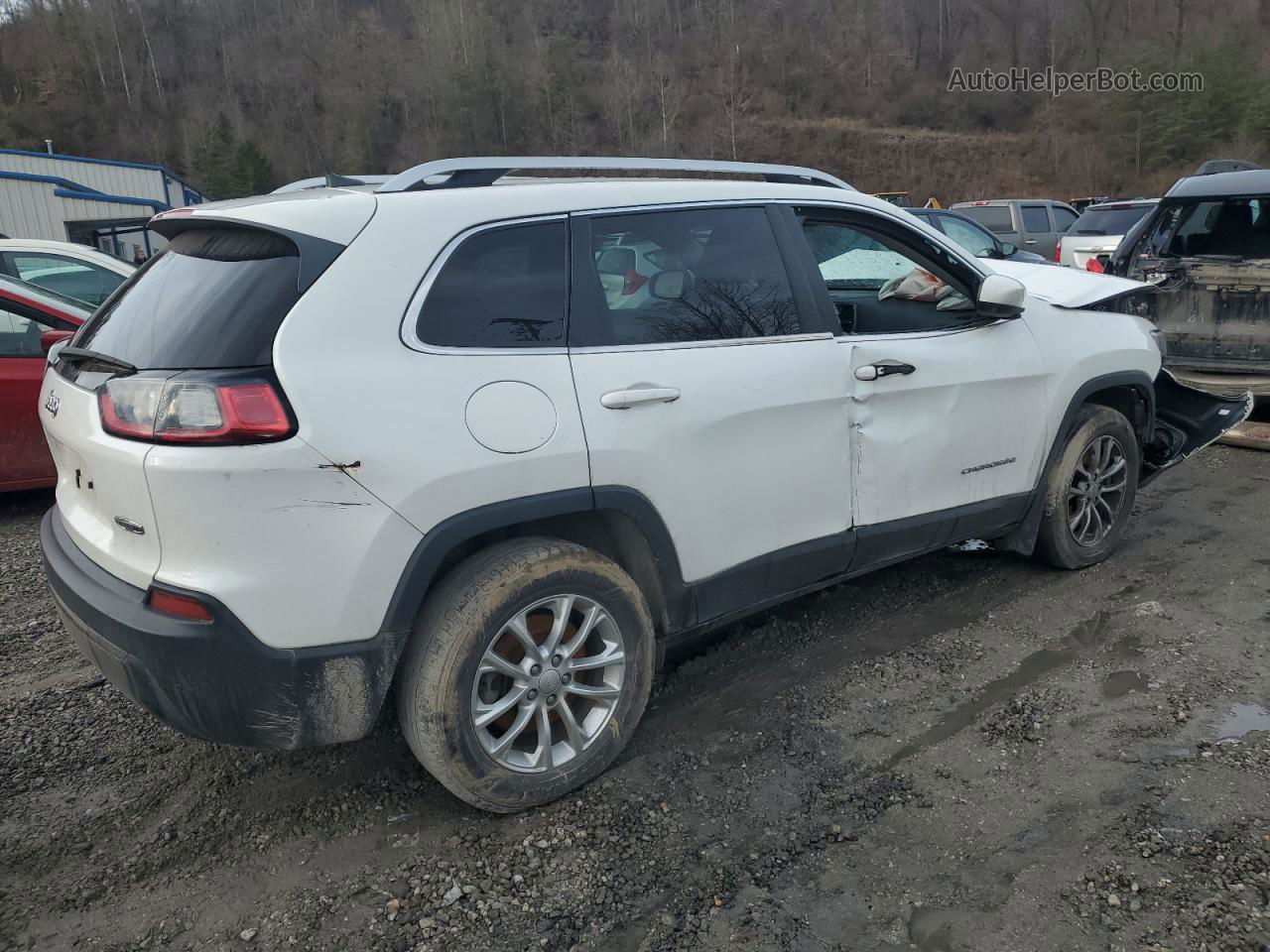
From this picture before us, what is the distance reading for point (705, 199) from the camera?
10.9ft

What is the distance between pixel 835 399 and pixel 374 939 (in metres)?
2.20

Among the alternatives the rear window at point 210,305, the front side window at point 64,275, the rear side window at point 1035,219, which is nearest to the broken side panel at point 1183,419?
the rear window at point 210,305

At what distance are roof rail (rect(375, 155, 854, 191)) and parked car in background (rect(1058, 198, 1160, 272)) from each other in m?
11.1

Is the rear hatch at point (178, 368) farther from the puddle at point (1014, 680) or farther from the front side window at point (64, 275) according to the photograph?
the front side window at point (64, 275)

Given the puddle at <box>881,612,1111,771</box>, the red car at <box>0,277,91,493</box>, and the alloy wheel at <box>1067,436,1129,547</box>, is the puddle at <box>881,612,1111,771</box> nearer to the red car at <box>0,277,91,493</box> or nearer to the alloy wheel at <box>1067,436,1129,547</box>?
the alloy wheel at <box>1067,436,1129,547</box>

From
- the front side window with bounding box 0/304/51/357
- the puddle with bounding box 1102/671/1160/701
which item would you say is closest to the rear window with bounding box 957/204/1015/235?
the front side window with bounding box 0/304/51/357

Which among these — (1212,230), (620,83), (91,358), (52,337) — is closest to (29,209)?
(52,337)

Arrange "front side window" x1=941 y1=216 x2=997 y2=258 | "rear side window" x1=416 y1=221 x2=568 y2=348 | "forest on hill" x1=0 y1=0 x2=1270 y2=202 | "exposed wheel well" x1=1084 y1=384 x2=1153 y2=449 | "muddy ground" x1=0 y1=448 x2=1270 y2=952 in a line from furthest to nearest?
1. "forest on hill" x1=0 y1=0 x2=1270 y2=202
2. "front side window" x1=941 y1=216 x2=997 y2=258
3. "exposed wheel well" x1=1084 y1=384 x2=1153 y2=449
4. "rear side window" x1=416 y1=221 x2=568 y2=348
5. "muddy ground" x1=0 y1=448 x2=1270 y2=952

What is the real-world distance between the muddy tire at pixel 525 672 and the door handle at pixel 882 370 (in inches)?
46.6

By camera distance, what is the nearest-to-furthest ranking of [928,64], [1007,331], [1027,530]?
[1007,331] → [1027,530] → [928,64]

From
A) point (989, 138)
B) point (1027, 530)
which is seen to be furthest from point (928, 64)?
point (1027, 530)

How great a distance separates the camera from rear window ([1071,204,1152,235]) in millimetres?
14352

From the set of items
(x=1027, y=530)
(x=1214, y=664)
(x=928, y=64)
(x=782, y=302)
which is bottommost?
(x=1214, y=664)

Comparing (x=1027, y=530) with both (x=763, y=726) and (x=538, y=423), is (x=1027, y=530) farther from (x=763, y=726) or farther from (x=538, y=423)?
(x=538, y=423)
